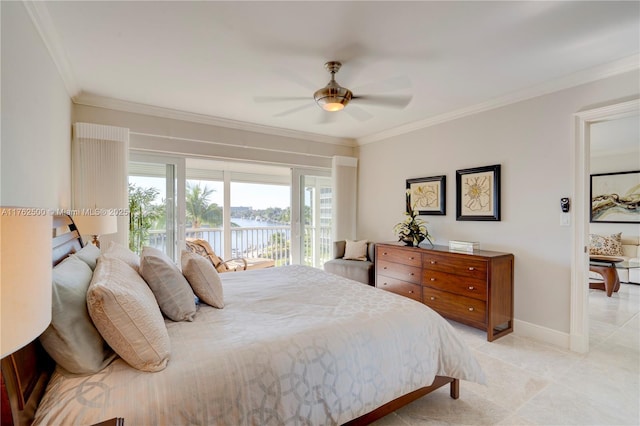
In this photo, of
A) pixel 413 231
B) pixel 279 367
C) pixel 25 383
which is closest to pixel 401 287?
pixel 413 231

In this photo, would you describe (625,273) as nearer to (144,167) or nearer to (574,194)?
(574,194)

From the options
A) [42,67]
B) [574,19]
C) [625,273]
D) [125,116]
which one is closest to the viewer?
[574,19]

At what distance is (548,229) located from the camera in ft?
9.61

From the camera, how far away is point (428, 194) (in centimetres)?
405

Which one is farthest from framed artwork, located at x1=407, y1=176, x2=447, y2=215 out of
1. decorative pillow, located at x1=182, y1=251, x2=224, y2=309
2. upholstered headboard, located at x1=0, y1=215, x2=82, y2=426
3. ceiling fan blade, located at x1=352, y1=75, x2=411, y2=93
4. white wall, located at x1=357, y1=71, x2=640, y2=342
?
upholstered headboard, located at x1=0, y1=215, x2=82, y2=426

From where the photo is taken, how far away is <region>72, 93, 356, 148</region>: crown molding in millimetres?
3283

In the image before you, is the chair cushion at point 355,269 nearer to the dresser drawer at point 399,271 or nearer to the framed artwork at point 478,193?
the dresser drawer at point 399,271

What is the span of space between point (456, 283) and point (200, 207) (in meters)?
4.21

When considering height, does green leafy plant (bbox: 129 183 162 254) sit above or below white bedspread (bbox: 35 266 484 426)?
above

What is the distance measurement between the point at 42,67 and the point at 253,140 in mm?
2471

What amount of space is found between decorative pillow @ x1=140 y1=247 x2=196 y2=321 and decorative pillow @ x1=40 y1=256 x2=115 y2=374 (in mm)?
390

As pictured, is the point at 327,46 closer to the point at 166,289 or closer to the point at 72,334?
the point at 166,289

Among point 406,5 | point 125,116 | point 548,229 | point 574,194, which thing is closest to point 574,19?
point 406,5

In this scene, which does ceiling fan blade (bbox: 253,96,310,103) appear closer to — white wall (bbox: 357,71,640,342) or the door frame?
white wall (bbox: 357,71,640,342)
